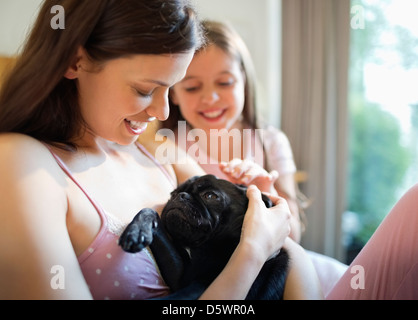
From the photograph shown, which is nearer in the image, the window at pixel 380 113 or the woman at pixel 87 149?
the woman at pixel 87 149

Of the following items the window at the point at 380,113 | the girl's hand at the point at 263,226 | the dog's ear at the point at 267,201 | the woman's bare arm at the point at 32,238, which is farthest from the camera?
the window at the point at 380,113

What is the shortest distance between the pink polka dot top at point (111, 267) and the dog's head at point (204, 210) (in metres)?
0.07

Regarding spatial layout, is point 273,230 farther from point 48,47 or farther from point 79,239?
point 48,47

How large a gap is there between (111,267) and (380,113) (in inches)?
28.4

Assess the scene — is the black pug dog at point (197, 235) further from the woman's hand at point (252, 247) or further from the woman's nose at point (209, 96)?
the woman's nose at point (209, 96)

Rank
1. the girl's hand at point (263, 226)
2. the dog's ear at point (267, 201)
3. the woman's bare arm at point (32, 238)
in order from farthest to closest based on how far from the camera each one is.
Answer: the dog's ear at point (267, 201) → the girl's hand at point (263, 226) → the woman's bare arm at point (32, 238)

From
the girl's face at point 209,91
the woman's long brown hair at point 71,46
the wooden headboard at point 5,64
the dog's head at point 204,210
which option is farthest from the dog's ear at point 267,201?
the wooden headboard at point 5,64

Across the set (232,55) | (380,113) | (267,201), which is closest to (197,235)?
(267,201)

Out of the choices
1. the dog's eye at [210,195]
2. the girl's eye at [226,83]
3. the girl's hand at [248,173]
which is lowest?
the dog's eye at [210,195]

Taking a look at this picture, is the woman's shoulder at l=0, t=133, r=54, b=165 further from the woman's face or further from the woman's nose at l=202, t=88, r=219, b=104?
the woman's nose at l=202, t=88, r=219, b=104

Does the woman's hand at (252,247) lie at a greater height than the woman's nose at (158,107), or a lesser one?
lesser

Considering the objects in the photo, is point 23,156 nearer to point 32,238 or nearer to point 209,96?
point 32,238

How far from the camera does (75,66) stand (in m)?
0.59

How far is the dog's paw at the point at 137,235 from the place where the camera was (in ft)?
1.86
